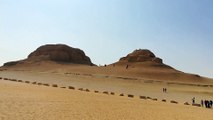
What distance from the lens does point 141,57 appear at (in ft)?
385

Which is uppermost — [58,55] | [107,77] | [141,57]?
[141,57]

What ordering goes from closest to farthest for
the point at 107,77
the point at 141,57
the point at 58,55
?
the point at 107,77
the point at 58,55
the point at 141,57

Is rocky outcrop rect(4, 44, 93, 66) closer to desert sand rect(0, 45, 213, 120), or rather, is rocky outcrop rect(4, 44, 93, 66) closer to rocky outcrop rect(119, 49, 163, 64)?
desert sand rect(0, 45, 213, 120)

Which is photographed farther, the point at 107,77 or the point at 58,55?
the point at 58,55

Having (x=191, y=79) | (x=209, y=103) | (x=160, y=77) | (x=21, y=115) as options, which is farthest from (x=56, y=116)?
(x=191, y=79)

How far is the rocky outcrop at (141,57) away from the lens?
4565 inches

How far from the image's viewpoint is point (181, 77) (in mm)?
93312

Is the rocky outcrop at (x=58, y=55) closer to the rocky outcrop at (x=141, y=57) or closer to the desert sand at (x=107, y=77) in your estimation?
the desert sand at (x=107, y=77)

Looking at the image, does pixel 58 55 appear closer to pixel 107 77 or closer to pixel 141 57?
pixel 141 57

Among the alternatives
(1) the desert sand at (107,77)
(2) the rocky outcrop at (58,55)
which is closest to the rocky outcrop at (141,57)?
(1) the desert sand at (107,77)

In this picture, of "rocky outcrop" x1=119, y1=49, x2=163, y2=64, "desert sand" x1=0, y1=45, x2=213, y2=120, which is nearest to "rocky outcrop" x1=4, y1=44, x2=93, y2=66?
"desert sand" x1=0, y1=45, x2=213, y2=120

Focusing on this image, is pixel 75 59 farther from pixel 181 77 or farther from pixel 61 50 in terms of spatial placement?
pixel 181 77

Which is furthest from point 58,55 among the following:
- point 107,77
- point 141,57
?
point 107,77

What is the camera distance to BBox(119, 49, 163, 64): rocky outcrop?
380 feet
